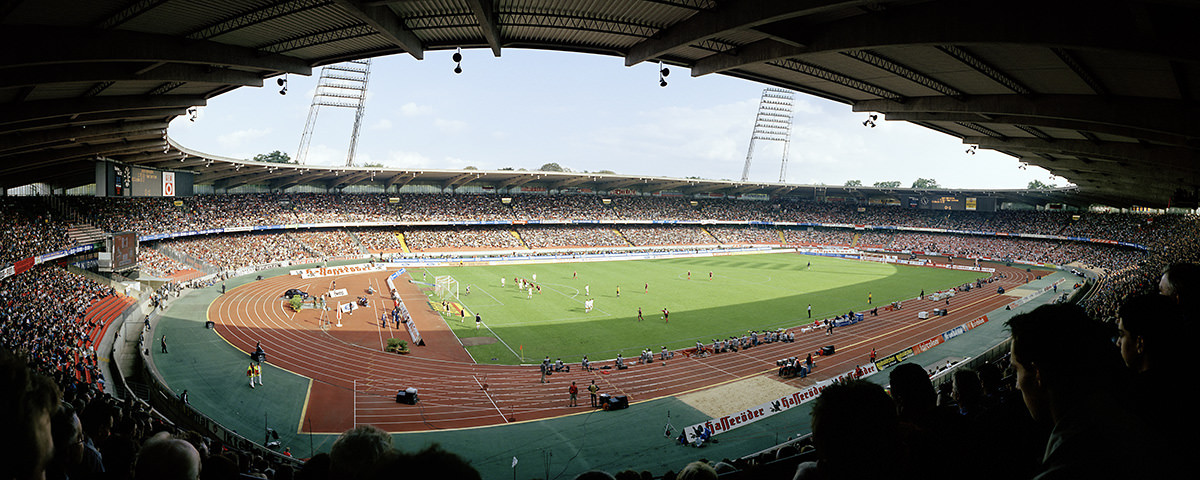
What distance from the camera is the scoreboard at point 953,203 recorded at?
79.8 meters

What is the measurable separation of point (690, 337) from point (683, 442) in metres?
12.9

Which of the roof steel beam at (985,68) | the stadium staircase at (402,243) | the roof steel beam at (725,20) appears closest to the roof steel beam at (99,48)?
the roof steel beam at (725,20)

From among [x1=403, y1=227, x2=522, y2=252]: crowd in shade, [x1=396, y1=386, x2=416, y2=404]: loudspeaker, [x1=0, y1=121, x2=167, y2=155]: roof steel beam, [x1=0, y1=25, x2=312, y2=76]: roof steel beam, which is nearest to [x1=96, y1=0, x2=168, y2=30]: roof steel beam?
[x1=0, y1=25, x2=312, y2=76]: roof steel beam

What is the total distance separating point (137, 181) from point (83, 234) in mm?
8856

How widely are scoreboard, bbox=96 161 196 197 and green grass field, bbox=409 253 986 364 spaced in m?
18.1

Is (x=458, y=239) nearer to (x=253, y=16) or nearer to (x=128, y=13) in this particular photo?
(x=253, y=16)

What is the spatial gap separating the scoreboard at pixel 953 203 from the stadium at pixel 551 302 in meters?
24.2

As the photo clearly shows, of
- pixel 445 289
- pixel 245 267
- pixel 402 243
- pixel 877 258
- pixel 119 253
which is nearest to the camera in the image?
pixel 119 253

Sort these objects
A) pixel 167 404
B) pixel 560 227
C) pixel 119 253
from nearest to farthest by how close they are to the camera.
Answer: pixel 167 404 < pixel 119 253 < pixel 560 227

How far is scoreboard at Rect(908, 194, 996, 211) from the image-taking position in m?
79.8

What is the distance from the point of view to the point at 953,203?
82.1m

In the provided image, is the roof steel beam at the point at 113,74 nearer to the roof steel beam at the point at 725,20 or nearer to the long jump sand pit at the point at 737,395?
the roof steel beam at the point at 725,20

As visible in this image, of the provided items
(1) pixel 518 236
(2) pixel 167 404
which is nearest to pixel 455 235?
(1) pixel 518 236

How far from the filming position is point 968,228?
79188 millimetres
